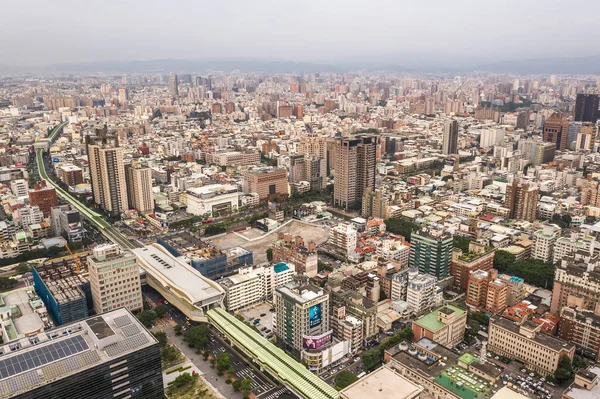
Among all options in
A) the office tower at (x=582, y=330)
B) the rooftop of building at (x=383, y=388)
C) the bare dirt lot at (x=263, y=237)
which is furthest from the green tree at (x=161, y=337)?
the office tower at (x=582, y=330)

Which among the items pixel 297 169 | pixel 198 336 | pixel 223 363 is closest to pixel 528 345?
pixel 223 363

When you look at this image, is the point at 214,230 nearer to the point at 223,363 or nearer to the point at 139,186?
the point at 139,186

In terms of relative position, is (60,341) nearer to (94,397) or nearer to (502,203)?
(94,397)

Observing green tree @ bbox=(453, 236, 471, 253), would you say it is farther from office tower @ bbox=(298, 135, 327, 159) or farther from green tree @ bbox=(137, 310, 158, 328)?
office tower @ bbox=(298, 135, 327, 159)

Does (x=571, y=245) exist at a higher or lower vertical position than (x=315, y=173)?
lower

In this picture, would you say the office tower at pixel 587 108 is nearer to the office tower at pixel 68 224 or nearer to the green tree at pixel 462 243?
the green tree at pixel 462 243

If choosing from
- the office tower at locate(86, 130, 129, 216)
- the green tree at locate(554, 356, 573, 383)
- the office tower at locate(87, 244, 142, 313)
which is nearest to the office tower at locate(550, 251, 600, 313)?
the green tree at locate(554, 356, 573, 383)
